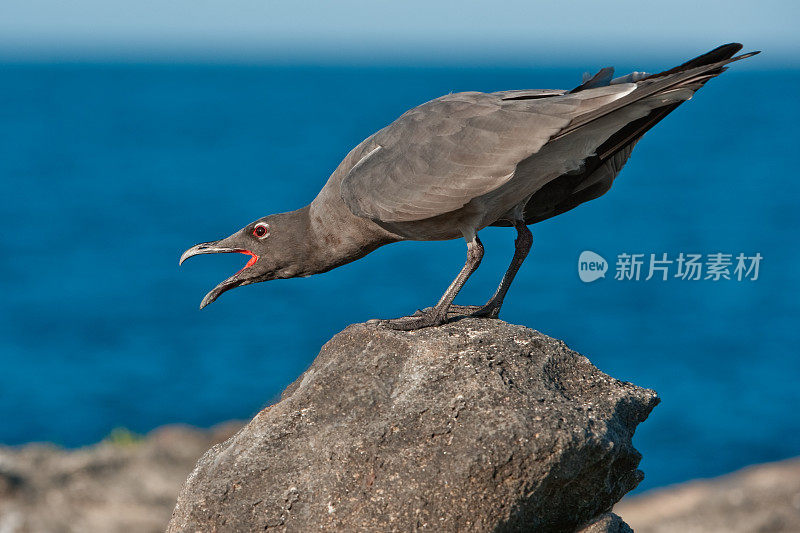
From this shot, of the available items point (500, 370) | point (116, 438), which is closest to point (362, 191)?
point (500, 370)

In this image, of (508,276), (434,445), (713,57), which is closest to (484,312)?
(508,276)

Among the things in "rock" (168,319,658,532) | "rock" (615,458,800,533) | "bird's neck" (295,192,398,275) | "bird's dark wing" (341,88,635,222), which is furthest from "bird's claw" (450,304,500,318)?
"rock" (615,458,800,533)

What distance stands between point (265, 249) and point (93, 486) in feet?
21.8

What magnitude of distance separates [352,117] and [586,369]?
83.1 metres

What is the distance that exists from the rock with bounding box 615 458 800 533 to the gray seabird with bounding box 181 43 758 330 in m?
7.33

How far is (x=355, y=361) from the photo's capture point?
8172 millimetres

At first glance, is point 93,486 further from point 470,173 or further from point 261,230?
point 470,173

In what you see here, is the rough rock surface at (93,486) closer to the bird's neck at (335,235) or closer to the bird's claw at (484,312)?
the bird's neck at (335,235)

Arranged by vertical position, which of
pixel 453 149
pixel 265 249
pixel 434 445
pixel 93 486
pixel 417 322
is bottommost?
pixel 434 445

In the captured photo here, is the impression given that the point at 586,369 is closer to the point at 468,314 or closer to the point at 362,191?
the point at 468,314

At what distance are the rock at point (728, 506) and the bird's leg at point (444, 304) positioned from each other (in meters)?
7.91

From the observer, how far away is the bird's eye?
30.7ft

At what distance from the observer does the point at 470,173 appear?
8.38m

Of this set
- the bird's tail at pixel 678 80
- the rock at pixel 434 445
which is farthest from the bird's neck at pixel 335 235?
the bird's tail at pixel 678 80
